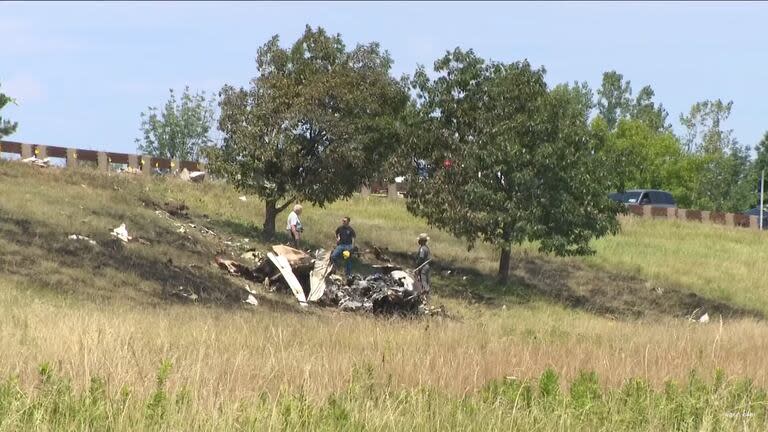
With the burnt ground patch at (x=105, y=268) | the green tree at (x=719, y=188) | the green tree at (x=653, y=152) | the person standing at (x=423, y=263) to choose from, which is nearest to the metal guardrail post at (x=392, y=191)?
the burnt ground patch at (x=105, y=268)

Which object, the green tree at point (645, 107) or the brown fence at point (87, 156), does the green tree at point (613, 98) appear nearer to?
the green tree at point (645, 107)

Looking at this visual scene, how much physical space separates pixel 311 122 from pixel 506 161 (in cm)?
574

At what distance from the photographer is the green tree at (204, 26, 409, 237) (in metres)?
31.6

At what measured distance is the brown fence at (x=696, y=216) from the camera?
52500 millimetres

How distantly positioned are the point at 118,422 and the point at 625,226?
4431cm

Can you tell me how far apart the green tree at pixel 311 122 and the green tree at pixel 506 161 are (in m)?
1.42

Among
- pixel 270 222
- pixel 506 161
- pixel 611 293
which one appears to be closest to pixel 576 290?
pixel 611 293

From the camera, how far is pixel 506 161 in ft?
105

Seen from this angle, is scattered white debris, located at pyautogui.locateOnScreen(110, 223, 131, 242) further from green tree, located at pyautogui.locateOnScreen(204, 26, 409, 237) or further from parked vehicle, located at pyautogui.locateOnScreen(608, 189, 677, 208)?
parked vehicle, located at pyautogui.locateOnScreen(608, 189, 677, 208)

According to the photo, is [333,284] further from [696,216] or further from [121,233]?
[696,216]

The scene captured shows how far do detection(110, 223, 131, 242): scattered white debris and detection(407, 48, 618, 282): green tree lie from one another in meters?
9.16

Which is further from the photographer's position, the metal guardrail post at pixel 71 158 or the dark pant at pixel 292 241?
the metal guardrail post at pixel 71 158

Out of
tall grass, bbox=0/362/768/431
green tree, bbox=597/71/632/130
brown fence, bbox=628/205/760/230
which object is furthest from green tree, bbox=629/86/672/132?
tall grass, bbox=0/362/768/431

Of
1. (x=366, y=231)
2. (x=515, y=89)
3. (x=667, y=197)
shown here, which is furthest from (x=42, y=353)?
(x=667, y=197)
